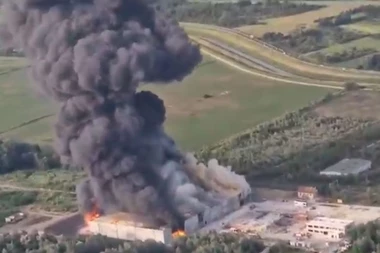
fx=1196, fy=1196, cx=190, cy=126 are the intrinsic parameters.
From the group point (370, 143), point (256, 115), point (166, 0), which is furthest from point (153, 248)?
point (166, 0)

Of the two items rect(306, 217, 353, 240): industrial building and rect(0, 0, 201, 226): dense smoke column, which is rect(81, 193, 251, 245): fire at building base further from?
rect(306, 217, 353, 240): industrial building

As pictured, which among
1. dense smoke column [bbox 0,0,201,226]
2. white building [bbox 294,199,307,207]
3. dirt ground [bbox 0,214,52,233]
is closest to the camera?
dense smoke column [bbox 0,0,201,226]

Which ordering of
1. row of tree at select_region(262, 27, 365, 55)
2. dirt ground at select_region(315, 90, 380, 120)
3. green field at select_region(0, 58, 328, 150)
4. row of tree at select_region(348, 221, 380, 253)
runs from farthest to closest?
row of tree at select_region(262, 27, 365, 55) < dirt ground at select_region(315, 90, 380, 120) < green field at select_region(0, 58, 328, 150) < row of tree at select_region(348, 221, 380, 253)

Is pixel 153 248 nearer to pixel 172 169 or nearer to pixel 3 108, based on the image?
pixel 172 169

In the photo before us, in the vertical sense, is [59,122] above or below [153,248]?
above

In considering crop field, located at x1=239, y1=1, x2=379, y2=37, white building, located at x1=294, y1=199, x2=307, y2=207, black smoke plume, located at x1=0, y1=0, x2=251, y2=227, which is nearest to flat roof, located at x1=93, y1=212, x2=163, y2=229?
black smoke plume, located at x1=0, y1=0, x2=251, y2=227
